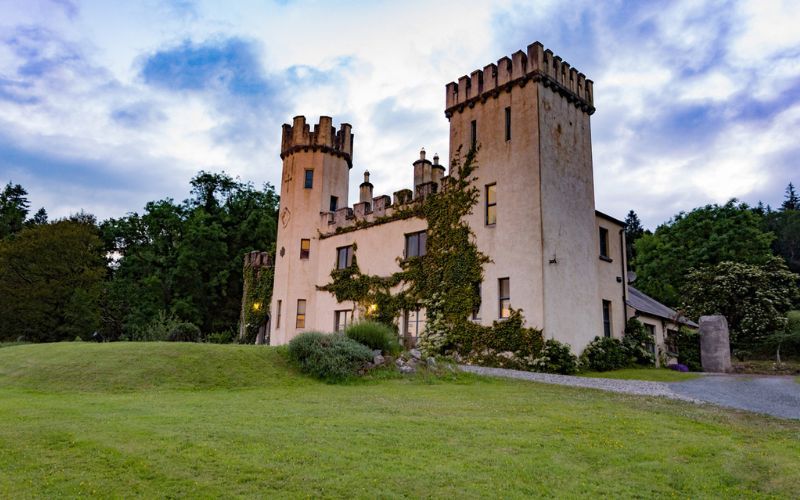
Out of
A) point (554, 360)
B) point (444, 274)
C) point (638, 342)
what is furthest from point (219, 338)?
point (638, 342)

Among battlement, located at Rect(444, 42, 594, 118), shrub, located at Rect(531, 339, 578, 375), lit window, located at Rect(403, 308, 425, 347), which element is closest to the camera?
shrub, located at Rect(531, 339, 578, 375)

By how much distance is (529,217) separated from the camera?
63.3ft

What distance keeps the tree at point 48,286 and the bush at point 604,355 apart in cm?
3167

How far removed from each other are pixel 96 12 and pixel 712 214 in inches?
1785

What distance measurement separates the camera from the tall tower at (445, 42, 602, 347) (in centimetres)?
1891

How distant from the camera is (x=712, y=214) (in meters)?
43.5

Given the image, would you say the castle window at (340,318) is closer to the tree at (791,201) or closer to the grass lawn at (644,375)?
the grass lawn at (644,375)

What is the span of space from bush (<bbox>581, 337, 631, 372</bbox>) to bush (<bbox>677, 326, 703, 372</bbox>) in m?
4.56

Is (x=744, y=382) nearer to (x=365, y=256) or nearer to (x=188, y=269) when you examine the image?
(x=365, y=256)

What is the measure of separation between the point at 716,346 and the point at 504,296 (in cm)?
922

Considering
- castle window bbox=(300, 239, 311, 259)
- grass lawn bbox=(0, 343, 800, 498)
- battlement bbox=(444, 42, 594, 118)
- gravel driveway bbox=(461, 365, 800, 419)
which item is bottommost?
grass lawn bbox=(0, 343, 800, 498)

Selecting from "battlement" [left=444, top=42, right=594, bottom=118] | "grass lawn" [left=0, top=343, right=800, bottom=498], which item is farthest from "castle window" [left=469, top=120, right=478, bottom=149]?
"grass lawn" [left=0, top=343, right=800, bottom=498]

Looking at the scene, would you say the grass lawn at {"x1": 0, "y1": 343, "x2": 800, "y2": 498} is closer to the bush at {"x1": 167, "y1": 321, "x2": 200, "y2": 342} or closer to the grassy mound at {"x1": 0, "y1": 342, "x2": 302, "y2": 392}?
the grassy mound at {"x1": 0, "y1": 342, "x2": 302, "y2": 392}

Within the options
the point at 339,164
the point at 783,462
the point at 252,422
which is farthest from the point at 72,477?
the point at 339,164
